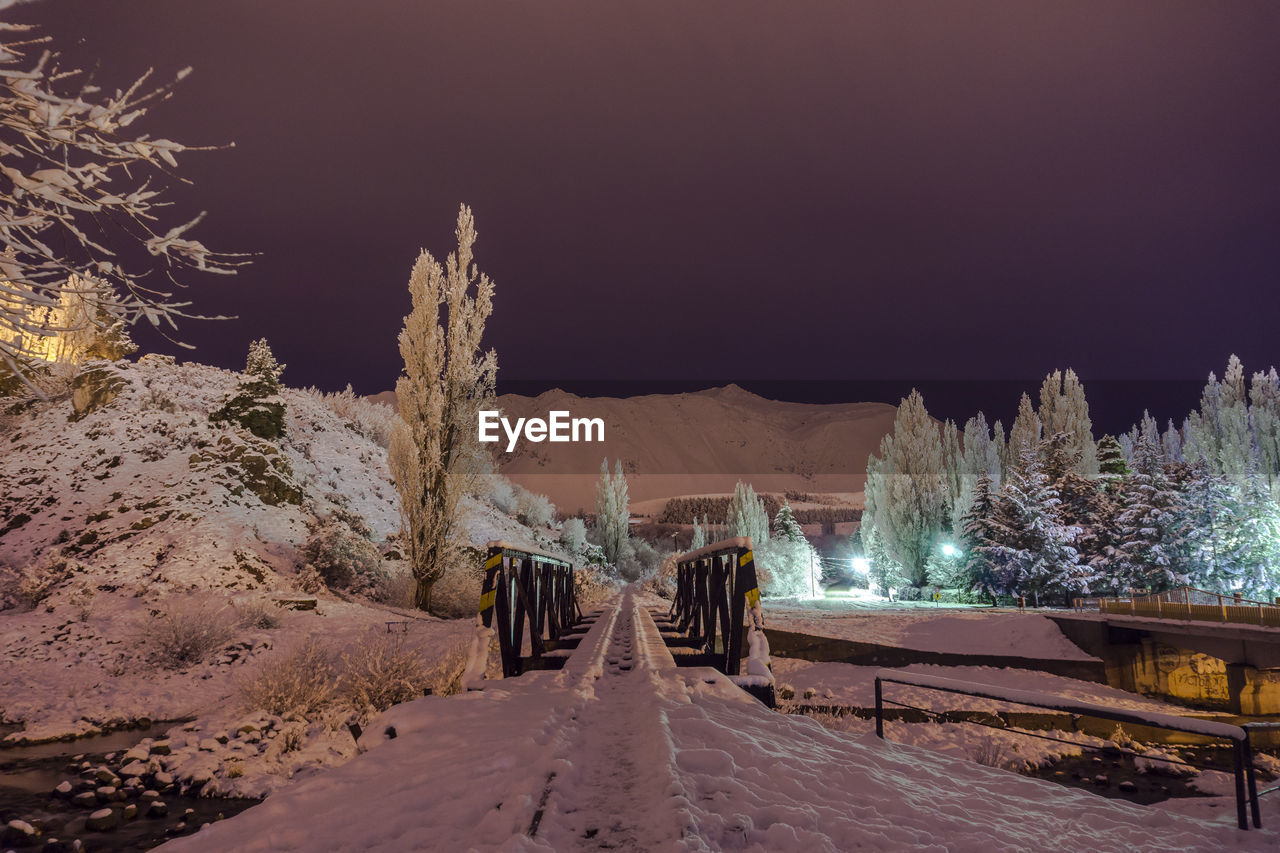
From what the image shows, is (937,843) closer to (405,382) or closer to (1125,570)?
(405,382)

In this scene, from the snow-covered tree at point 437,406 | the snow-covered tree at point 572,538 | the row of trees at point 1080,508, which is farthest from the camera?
the snow-covered tree at point 572,538

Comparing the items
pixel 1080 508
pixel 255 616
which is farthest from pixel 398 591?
pixel 1080 508

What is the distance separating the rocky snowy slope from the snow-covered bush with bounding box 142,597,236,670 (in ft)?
0.43

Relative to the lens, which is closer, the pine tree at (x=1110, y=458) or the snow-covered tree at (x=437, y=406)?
the snow-covered tree at (x=437, y=406)

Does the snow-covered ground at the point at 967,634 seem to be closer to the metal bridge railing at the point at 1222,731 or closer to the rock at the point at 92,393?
the metal bridge railing at the point at 1222,731

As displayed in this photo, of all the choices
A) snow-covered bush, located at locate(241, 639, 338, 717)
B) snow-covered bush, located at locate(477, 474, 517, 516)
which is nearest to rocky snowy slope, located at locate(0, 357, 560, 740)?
snow-covered bush, located at locate(241, 639, 338, 717)

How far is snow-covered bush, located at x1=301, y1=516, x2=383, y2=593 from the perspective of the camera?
1748 centimetres

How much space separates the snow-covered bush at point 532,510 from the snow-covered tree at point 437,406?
32753mm

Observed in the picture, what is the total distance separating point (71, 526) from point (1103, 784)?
24.1 m

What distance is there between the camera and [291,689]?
869cm

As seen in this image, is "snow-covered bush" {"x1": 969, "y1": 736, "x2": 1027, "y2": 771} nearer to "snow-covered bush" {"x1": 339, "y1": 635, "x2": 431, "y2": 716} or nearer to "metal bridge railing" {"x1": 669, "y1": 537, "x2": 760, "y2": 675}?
"metal bridge railing" {"x1": 669, "y1": 537, "x2": 760, "y2": 675}

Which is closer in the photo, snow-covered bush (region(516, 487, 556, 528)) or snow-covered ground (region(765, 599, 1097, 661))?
snow-covered ground (region(765, 599, 1097, 661))

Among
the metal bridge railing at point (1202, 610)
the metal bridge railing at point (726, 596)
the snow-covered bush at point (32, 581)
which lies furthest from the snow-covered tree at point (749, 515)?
the snow-covered bush at point (32, 581)

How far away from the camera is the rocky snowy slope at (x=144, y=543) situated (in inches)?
403
